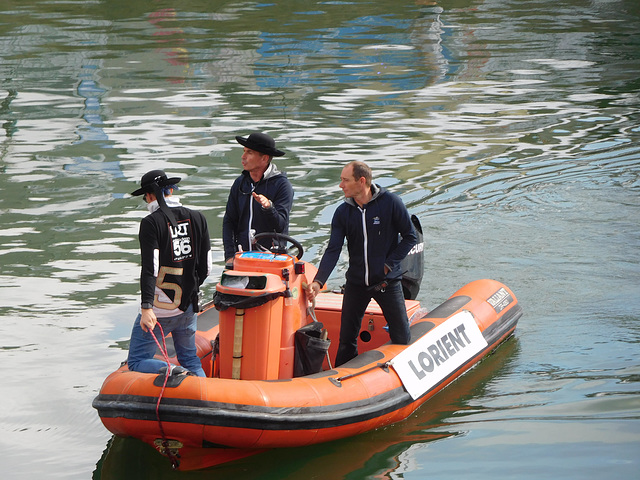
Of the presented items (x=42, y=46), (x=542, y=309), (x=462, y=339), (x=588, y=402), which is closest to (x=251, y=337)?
(x=462, y=339)

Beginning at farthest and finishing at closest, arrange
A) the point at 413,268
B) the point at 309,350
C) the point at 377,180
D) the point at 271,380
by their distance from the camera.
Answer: the point at 377,180, the point at 413,268, the point at 309,350, the point at 271,380

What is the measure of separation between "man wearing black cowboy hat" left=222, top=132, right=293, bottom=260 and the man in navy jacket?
22.1 inches

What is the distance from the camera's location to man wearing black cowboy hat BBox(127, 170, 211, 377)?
588cm

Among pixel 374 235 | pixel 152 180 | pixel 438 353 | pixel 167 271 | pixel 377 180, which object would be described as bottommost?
pixel 438 353

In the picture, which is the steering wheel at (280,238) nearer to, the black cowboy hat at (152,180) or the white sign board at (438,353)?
the white sign board at (438,353)

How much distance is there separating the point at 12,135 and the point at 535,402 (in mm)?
11041

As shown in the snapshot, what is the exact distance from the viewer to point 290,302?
21.5ft

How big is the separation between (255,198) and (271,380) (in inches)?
55.8

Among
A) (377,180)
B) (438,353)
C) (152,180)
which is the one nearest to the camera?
(152,180)

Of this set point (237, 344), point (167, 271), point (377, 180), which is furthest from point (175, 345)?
point (377, 180)

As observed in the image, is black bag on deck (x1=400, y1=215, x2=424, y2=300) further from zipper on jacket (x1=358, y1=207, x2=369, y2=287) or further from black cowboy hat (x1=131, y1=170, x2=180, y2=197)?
black cowboy hat (x1=131, y1=170, x2=180, y2=197)

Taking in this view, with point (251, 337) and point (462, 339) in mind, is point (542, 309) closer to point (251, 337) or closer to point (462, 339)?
point (462, 339)

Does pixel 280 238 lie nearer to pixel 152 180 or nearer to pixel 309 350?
pixel 309 350

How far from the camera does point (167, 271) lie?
600cm
